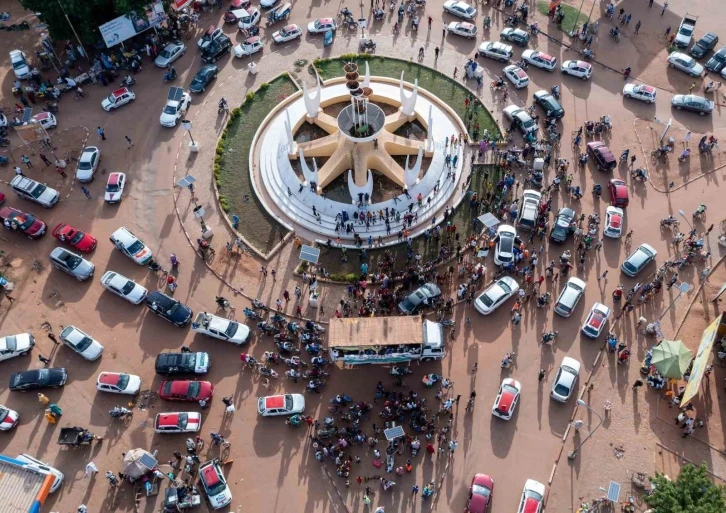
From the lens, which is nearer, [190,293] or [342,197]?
[190,293]

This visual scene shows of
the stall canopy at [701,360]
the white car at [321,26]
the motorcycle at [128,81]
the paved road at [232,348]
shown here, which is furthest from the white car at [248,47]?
the stall canopy at [701,360]

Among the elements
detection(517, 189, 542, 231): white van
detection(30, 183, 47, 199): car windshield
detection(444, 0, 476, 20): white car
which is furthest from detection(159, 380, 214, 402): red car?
detection(444, 0, 476, 20): white car

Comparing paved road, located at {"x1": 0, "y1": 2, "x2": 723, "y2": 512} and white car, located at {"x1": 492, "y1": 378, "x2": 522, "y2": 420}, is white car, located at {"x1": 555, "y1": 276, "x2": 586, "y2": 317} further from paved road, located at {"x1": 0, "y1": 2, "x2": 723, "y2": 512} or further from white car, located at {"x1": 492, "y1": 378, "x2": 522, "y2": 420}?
white car, located at {"x1": 492, "y1": 378, "x2": 522, "y2": 420}

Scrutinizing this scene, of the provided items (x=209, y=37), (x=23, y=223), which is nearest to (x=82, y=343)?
(x=23, y=223)

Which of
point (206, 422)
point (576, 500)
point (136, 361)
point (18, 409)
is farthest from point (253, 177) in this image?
point (576, 500)

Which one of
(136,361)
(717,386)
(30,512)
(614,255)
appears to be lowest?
(30,512)

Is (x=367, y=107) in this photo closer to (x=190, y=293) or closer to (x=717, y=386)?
(x=190, y=293)

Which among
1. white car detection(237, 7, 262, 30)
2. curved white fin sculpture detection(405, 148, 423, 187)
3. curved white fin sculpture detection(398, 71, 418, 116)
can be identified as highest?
white car detection(237, 7, 262, 30)
